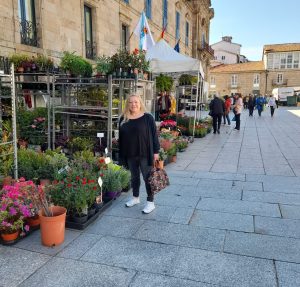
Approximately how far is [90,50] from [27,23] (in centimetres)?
362

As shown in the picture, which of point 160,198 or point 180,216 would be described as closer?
point 180,216

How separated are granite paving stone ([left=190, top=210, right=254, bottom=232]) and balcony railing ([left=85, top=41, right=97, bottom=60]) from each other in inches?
413

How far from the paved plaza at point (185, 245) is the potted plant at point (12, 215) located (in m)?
0.16

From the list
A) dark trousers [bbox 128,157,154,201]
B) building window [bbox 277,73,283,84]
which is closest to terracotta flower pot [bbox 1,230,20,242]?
dark trousers [bbox 128,157,154,201]

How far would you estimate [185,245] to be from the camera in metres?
3.57

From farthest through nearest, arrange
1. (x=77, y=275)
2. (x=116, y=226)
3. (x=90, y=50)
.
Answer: (x=90, y=50) → (x=116, y=226) → (x=77, y=275)

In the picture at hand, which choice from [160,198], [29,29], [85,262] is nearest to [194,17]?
[29,29]

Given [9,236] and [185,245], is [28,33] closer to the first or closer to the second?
[9,236]

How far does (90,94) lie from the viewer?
26.6ft

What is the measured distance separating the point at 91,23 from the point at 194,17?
21388mm

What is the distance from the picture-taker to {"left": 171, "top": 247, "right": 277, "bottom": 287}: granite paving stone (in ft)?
9.43

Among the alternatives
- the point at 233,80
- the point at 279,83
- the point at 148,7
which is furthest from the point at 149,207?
the point at 279,83

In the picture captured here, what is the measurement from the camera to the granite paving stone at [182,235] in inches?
142

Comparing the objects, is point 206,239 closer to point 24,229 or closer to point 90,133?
point 24,229
